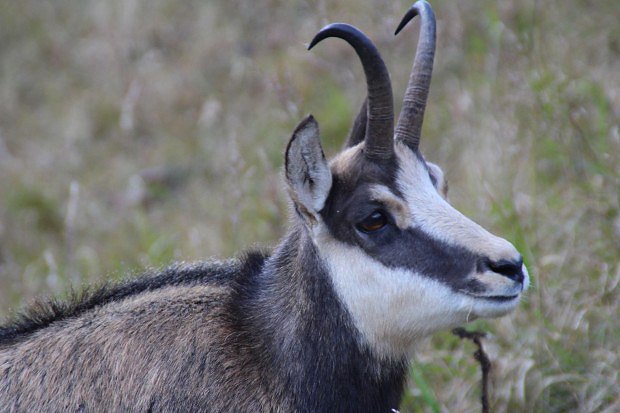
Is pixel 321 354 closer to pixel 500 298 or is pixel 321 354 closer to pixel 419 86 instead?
pixel 500 298

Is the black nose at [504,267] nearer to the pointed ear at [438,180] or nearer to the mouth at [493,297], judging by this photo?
the mouth at [493,297]

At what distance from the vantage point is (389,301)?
13.5 feet

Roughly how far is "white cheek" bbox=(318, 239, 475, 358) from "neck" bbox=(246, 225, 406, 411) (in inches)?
2.7

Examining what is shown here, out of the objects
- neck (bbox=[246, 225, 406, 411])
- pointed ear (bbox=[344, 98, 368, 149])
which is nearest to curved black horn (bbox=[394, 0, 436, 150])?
pointed ear (bbox=[344, 98, 368, 149])

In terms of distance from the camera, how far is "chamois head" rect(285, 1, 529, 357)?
3.99 m

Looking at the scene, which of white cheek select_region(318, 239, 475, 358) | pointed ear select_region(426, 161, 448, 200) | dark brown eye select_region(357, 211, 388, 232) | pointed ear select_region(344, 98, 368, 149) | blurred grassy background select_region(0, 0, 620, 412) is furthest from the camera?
blurred grassy background select_region(0, 0, 620, 412)

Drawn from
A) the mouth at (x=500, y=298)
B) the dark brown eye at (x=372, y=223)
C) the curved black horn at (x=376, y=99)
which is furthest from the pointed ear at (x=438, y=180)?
the mouth at (x=500, y=298)

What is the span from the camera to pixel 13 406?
4.43 m

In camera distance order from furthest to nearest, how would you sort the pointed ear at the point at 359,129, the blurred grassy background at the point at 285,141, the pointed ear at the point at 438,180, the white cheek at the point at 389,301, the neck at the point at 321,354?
the blurred grassy background at the point at 285,141 < the pointed ear at the point at 359,129 < the pointed ear at the point at 438,180 < the neck at the point at 321,354 < the white cheek at the point at 389,301

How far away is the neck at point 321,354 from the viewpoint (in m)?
4.29

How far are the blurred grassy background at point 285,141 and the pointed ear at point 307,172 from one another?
6.36 ft

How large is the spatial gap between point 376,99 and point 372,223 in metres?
0.63

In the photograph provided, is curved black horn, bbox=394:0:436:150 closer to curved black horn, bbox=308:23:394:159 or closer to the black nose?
curved black horn, bbox=308:23:394:159

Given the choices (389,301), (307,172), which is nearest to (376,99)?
(307,172)
